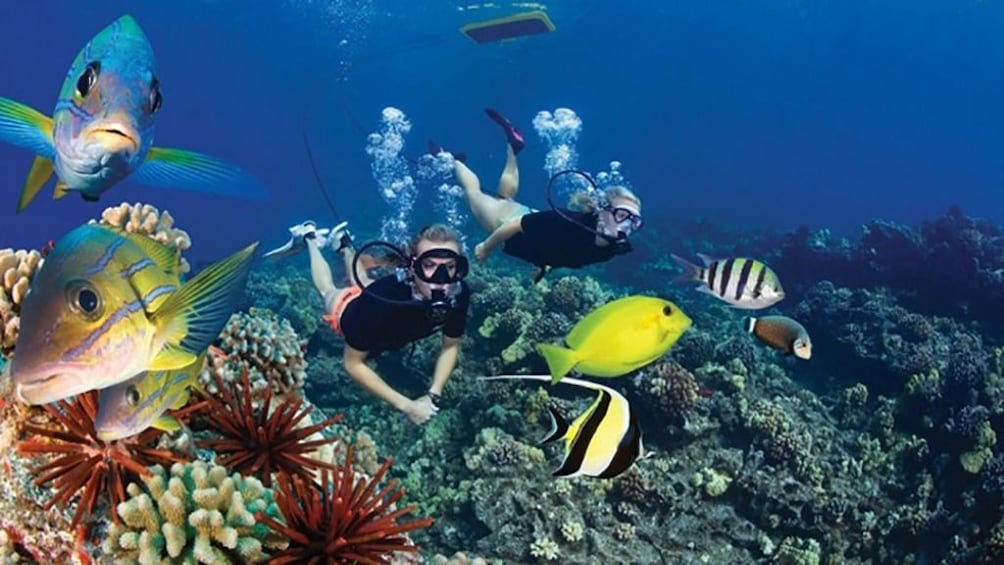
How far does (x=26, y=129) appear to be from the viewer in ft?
5.96

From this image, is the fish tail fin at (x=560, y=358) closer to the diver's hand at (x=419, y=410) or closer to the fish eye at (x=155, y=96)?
the fish eye at (x=155, y=96)

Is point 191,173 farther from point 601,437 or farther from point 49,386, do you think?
point 601,437

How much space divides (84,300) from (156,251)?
1.41ft

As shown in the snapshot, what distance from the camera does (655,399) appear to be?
22.7 feet

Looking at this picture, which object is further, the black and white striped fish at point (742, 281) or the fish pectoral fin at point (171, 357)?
the black and white striped fish at point (742, 281)

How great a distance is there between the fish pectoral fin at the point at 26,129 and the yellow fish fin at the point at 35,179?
0.31 meters

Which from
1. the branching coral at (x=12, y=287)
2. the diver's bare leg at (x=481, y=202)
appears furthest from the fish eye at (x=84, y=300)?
the diver's bare leg at (x=481, y=202)

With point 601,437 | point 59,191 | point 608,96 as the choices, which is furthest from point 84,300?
point 608,96

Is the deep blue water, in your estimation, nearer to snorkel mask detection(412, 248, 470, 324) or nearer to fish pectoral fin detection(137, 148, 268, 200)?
snorkel mask detection(412, 248, 470, 324)

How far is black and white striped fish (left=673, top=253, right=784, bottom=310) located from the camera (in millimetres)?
4672

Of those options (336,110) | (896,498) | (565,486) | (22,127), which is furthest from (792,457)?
(336,110)

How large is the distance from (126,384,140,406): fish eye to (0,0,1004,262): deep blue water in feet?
104

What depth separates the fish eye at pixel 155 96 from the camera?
5.53 ft

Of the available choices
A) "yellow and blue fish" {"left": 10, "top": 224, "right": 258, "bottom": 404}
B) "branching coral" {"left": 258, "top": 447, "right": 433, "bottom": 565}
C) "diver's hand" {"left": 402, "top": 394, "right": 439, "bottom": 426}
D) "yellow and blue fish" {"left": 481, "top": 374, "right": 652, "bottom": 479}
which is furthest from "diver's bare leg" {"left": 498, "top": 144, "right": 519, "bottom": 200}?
"yellow and blue fish" {"left": 10, "top": 224, "right": 258, "bottom": 404}
